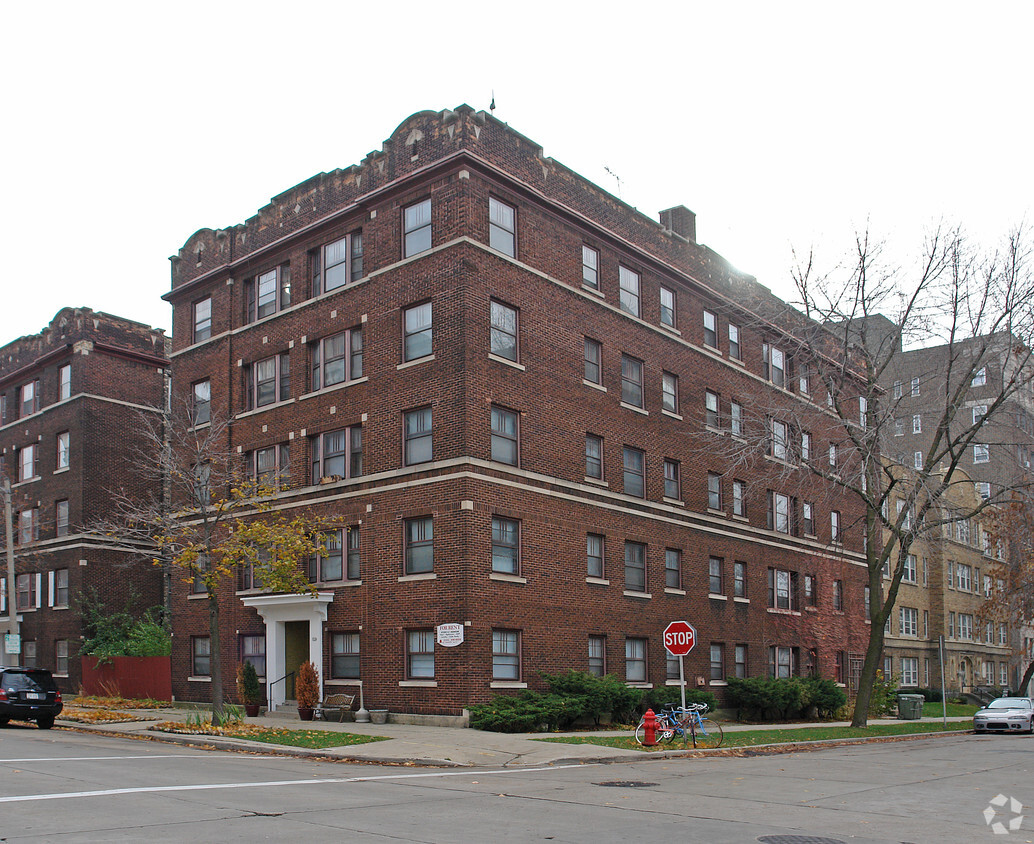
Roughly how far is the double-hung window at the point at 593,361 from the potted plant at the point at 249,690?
532 inches

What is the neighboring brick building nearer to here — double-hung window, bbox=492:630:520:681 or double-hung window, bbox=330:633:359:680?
double-hung window, bbox=492:630:520:681

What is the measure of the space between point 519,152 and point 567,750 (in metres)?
17.5

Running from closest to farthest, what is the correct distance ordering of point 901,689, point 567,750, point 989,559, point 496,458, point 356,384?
point 567,750 < point 496,458 < point 356,384 < point 901,689 < point 989,559

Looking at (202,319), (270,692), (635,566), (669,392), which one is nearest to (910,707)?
(635,566)

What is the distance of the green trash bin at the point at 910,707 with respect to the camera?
40719 millimetres

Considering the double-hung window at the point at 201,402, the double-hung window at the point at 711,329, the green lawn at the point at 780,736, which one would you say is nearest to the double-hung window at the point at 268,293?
the double-hung window at the point at 201,402

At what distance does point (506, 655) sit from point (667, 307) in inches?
605

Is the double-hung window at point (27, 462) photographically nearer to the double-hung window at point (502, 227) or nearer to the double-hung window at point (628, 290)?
the double-hung window at point (502, 227)

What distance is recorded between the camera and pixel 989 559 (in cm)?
7062

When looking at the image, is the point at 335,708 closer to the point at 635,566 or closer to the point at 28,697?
the point at 28,697

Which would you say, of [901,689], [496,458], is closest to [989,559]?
[901,689]

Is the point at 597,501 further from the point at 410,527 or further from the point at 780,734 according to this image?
the point at 780,734

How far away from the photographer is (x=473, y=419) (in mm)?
27125

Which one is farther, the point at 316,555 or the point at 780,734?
the point at 316,555
